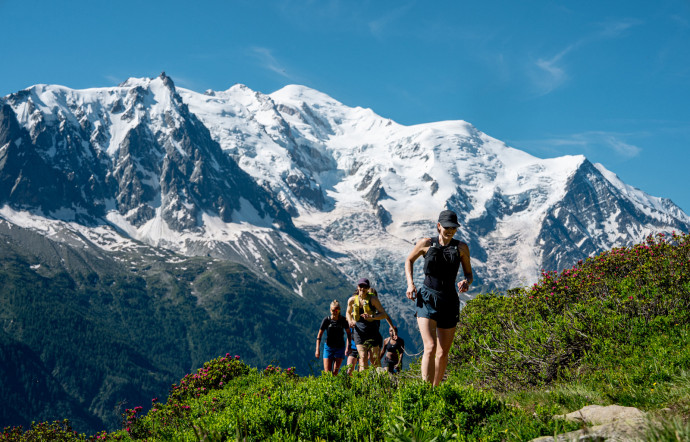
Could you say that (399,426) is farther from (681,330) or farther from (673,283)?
(673,283)

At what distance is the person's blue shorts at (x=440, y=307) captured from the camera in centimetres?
929

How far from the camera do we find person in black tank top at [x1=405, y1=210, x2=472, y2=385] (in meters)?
9.30

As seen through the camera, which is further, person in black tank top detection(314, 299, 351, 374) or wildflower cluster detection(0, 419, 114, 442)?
wildflower cluster detection(0, 419, 114, 442)

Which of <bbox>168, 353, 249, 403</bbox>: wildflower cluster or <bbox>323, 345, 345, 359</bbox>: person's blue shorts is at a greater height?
<bbox>323, 345, 345, 359</bbox>: person's blue shorts

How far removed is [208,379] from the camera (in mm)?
18578

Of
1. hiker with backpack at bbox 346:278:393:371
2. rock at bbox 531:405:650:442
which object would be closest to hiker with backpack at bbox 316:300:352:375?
hiker with backpack at bbox 346:278:393:371

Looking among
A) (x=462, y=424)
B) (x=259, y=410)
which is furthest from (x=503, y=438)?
(x=259, y=410)

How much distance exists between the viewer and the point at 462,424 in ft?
22.6

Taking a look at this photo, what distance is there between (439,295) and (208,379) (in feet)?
39.2

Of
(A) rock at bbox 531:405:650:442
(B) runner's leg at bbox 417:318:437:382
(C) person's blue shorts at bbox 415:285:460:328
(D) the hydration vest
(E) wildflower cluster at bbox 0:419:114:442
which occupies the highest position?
(D) the hydration vest

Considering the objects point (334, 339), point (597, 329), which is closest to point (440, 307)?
point (597, 329)

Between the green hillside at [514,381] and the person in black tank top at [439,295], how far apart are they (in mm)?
564

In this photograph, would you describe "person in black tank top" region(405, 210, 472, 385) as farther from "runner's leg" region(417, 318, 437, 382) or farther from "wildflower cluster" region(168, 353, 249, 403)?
"wildflower cluster" region(168, 353, 249, 403)

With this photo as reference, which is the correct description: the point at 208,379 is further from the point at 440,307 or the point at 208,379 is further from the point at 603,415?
the point at 603,415
